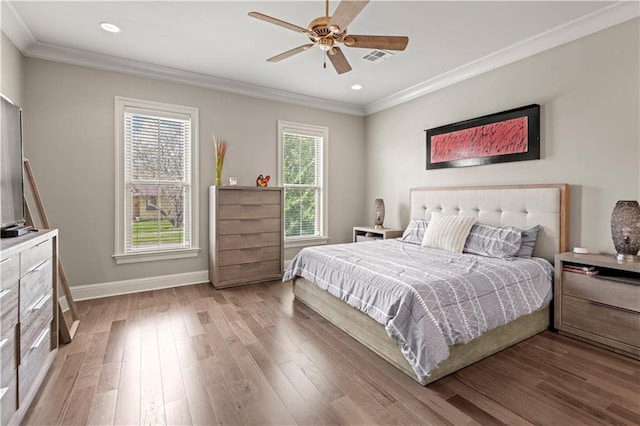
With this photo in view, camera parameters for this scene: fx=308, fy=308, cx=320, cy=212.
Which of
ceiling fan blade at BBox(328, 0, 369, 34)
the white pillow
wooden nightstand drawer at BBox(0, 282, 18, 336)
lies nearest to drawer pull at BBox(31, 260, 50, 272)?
wooden nightstand drawer at BBox(0, 282, 18, 336)

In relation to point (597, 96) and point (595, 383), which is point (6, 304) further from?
point (597, 96)

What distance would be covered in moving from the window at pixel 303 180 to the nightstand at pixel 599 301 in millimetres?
3274

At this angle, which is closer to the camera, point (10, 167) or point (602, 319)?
point (10, 167)

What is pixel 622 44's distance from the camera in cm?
258

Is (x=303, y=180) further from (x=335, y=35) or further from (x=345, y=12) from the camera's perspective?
(x=345, y=12)

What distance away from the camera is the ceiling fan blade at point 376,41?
2.19 metres

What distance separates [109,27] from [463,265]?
382 centimetres

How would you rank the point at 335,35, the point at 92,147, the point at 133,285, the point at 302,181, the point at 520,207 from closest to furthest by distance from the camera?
1. the point at 335,35
2. the point at 520,207
3. the point at 92,147
4. the point at 133,285
5. the point at 302,181

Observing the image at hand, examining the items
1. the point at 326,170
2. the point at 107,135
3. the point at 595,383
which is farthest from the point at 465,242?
the point at 107,135

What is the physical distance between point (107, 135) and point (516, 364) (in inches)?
178

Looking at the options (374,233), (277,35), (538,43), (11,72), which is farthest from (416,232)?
(11,72)

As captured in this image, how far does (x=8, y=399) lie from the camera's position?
1435mm

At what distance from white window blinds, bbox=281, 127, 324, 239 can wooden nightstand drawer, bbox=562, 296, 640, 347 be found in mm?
3378

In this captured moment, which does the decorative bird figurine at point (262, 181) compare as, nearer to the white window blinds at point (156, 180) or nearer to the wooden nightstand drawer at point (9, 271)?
the white window blinds at point (156, 180)
